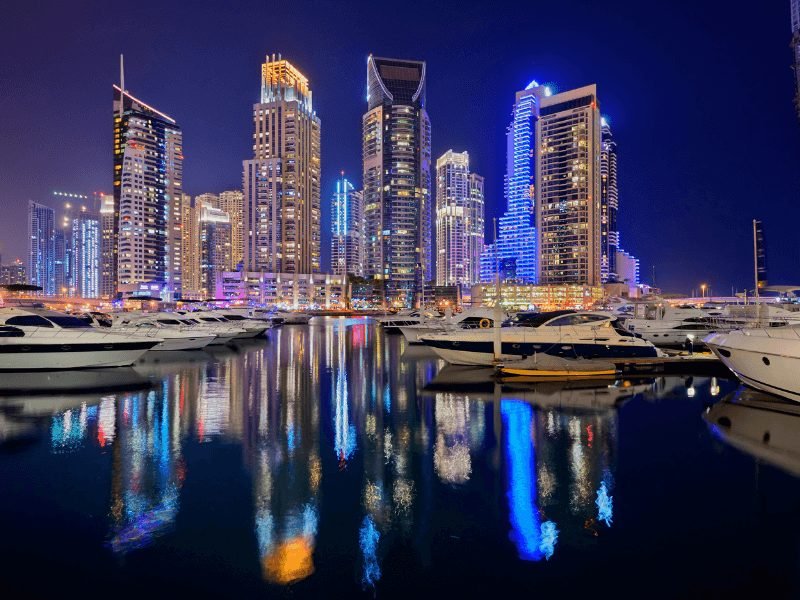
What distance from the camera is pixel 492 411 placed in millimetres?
13164

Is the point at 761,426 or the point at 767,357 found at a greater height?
the point at 767,357

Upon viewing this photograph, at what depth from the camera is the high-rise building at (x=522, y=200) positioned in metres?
183

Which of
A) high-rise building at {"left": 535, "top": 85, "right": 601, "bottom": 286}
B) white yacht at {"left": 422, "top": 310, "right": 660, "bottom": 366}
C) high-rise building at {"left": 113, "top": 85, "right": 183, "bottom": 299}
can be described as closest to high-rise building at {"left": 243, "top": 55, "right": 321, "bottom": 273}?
high-rise building at {"left": 113, "top": 85, "right": 183, "bottom": 299}

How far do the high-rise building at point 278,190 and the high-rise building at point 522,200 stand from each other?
72831 mm

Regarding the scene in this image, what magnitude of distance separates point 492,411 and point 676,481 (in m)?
5.41

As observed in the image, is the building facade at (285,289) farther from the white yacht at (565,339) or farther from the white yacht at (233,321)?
the white yacht at (565,339)

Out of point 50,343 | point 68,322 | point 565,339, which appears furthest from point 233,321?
point 565,339

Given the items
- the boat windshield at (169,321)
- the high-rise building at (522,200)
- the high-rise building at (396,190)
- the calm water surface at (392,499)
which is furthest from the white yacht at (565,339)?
the high-rise building at (522,200)

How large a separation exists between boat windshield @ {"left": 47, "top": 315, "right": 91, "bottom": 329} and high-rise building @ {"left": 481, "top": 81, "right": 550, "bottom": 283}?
553 feet

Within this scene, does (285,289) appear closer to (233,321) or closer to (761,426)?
(233,321)

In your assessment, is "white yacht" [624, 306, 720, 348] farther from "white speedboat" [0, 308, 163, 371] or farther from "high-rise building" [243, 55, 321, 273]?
"high-rise building" [243, 55, 321, 273]

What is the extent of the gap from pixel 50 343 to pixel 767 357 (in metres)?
23.3

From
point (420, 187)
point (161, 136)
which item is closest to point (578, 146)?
point (420, 187)

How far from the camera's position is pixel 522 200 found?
7436 inches
